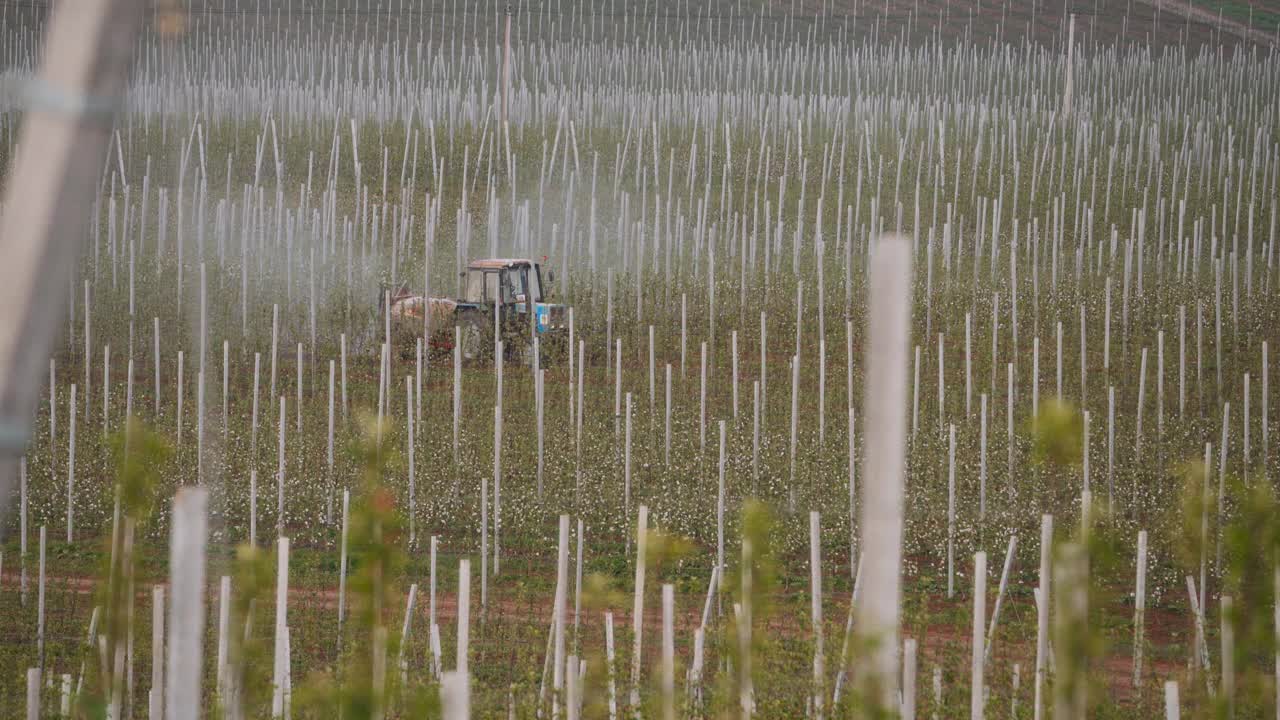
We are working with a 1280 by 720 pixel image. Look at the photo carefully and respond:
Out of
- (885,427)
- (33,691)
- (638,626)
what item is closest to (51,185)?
(885,427)

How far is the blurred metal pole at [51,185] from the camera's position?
2.98 ft

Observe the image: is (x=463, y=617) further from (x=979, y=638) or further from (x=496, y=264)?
(x=496, y=264)

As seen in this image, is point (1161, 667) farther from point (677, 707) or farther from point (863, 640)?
point (863, 640)

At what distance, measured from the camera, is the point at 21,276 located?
0.91 meters

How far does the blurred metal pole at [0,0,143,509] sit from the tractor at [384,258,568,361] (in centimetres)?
945

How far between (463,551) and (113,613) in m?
5.34

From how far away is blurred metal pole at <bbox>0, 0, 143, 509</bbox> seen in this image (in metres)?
0.91

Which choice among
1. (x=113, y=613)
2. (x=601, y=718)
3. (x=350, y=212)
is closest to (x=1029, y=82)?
(x=350, y=212)

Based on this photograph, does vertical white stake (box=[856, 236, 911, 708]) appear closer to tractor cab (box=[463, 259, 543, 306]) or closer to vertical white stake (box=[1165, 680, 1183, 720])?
vertical white stake (box=[1165, 680, 1183, 720])

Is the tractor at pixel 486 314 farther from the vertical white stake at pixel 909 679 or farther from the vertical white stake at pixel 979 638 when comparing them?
the vertical white stake at pixel 909 679

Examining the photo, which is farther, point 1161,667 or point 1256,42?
point 1256,42

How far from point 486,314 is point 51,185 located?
997 centimetres

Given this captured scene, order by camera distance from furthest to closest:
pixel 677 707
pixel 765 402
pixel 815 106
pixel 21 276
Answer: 1. pixel 815 106
2. pixel 765 402
3. pixel 677 707
4. pixel 21 276

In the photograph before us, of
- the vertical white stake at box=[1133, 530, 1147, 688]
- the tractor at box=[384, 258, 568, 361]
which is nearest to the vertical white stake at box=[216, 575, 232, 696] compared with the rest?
the vertical white stake at box=[1133, 530, 1147, 688]
